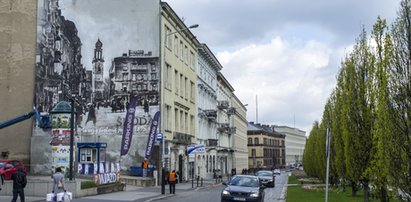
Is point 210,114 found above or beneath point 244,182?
above

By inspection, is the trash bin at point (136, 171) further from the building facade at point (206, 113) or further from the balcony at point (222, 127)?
the balcony at point (222, 127)

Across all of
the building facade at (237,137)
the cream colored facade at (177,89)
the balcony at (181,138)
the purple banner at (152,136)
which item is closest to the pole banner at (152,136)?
the purple banner at (152,136)

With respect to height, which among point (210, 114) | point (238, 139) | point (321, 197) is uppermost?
point (210, 114)

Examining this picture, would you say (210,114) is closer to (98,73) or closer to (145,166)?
(98,73)

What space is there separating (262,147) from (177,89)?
99.1 m

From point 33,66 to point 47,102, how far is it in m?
3.37

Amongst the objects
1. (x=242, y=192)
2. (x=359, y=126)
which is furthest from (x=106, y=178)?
(x=359, y=126)

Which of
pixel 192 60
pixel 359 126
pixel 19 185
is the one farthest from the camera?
pixel 192 60

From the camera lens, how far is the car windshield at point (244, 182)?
22.2 meters

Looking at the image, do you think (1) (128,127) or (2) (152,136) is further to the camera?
(2) (152,136)

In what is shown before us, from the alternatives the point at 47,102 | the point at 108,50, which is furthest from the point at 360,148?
the point at 47,102

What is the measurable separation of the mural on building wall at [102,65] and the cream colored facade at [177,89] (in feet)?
4.87

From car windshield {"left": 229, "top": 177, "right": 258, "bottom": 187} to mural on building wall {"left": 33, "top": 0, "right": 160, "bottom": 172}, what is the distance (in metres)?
18.6

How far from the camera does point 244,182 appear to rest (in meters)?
22.4
